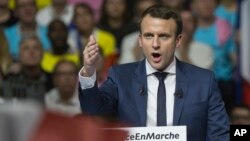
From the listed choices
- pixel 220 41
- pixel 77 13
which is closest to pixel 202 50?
pixel 220 41

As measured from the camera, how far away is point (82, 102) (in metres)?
1.84

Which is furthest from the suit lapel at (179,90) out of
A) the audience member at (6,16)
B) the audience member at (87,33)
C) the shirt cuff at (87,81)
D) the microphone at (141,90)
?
the audience member at (6,16)

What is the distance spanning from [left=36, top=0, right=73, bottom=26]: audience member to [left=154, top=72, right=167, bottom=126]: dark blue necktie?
7.71 feet

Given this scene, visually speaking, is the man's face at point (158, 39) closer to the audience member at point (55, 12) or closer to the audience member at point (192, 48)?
the audience member at point (192, 48)

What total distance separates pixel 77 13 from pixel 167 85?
7.81 ft

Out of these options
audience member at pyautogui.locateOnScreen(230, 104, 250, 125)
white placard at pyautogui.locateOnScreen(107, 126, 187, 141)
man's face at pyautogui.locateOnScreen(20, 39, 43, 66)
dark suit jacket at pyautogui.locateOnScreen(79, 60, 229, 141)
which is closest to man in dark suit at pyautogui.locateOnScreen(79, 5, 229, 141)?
dark suit jacket at pyautogui.locateOnScreen(79, 60, 229, 141)

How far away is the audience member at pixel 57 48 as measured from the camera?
13.7ft

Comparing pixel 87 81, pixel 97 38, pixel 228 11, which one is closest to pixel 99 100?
pixel 87 81

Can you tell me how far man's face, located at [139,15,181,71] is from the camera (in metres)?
1.96

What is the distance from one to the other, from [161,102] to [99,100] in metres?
0.20

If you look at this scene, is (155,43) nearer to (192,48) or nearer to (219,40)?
(192,48)

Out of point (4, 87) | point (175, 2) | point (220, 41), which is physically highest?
point (175, 2)

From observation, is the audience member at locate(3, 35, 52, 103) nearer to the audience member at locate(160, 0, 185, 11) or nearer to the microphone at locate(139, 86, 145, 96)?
the audience member at locate(160, 0, 185, 11)

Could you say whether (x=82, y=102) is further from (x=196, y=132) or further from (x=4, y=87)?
(x=4, y=87)
